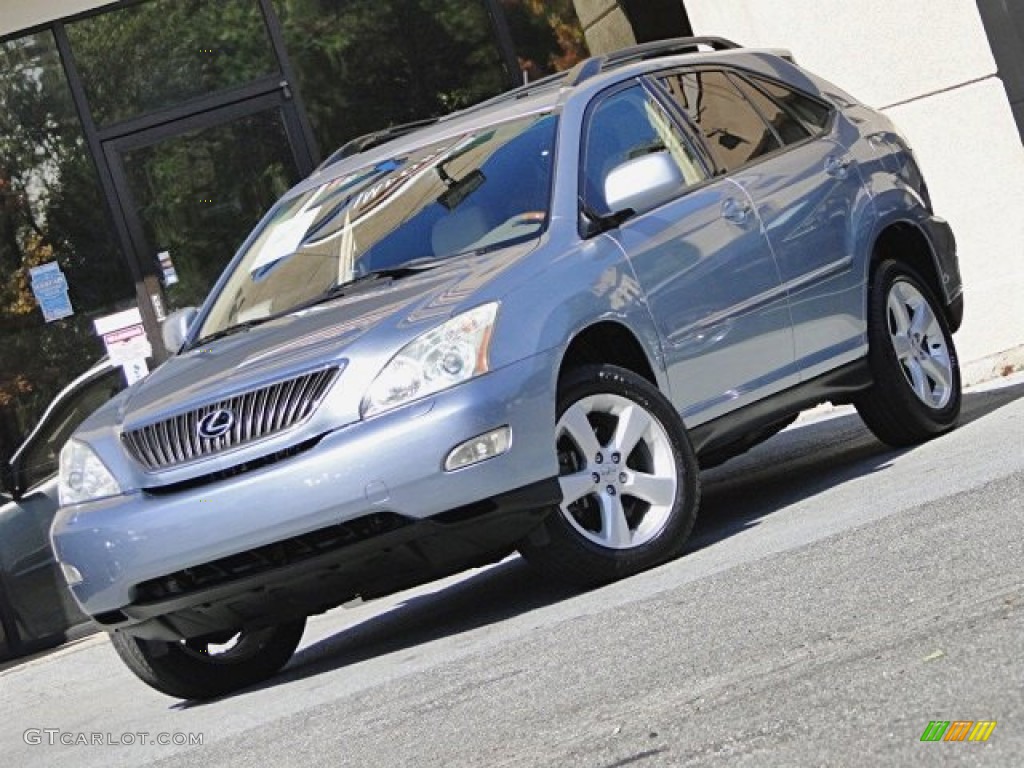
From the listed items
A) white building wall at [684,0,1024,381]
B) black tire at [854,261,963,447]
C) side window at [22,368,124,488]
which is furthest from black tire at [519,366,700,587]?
side window at [22,368,124,488]

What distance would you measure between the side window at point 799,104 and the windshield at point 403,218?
4.57ft

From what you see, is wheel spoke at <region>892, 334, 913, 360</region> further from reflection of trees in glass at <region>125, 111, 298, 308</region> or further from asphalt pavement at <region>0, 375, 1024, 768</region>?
reflection of trees in glass at <region>125, 111, 298, 308</region>

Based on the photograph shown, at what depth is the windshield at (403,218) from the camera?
7488mm

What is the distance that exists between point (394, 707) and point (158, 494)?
1307mm

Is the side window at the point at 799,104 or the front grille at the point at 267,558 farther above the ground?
the side window at the point at 799,104

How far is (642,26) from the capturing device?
47.5 ft

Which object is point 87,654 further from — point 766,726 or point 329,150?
point 766,726

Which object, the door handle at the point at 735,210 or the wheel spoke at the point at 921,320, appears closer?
the door handle at the point at 735,210

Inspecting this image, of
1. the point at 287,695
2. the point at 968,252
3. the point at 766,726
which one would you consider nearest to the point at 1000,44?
the point at 968,252

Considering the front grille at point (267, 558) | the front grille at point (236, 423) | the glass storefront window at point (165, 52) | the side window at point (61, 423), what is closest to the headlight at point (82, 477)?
the front grille at point (236, 423)

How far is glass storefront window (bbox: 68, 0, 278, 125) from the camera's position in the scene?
44.2ft

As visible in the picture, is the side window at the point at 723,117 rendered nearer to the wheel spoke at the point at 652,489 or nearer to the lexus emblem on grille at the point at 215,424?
the wheel spoke at the point at 652,489

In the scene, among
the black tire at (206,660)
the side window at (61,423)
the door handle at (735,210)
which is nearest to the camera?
the black tire at (206,660)

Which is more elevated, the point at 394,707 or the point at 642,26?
the point at 642,26
